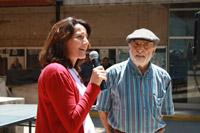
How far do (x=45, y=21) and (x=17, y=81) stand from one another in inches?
105

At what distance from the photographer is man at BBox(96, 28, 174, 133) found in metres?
4.08

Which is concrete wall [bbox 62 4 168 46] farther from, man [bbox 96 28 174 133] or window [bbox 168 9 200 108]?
man [bbox 96 28 174 133]

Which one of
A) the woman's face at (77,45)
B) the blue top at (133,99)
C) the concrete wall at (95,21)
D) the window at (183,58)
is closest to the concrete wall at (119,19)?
the concrete wall at (95,21)

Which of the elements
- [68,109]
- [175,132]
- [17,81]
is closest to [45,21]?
[17,81]

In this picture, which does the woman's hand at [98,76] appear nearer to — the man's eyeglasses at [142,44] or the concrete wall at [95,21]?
the man's eyeglasses at [142,44]

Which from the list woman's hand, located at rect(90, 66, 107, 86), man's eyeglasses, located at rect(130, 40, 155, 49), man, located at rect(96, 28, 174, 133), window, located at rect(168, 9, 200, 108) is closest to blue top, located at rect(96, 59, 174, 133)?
man, located at rect(96, 28, 174, 133)

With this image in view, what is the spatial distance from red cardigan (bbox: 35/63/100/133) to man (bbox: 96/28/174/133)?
1059mm

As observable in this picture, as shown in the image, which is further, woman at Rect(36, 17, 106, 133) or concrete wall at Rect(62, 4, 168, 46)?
concrete wall at Rect(62, 4, 168, 46)

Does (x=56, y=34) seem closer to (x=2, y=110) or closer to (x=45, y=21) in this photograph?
(x=2, y=110)

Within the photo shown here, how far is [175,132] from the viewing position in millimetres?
13070

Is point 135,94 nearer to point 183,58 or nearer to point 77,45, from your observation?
point 77,45

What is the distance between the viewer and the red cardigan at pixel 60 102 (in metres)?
2.95

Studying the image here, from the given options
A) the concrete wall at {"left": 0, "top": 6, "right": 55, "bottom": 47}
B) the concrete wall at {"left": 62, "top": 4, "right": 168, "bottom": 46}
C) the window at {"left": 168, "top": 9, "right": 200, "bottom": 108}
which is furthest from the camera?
the concrete wall at {"left": 0, "top": 6, "right": 55, "bottom": 47}

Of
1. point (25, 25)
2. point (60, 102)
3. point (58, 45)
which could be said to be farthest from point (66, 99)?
point (25, 25)
